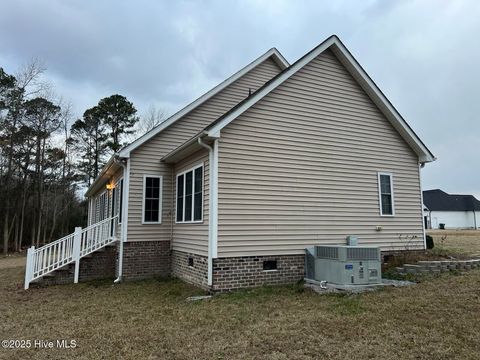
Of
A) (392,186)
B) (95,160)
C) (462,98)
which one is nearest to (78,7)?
(392,186)

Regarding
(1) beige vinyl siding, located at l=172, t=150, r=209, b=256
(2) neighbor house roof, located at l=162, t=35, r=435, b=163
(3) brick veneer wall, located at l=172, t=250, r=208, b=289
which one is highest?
(2) neighbor house roof, located at l=162, t=35, r=435, b=163

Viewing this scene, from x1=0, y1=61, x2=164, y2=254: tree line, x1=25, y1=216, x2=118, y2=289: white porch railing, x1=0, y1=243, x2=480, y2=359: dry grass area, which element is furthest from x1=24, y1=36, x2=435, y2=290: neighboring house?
x1=0, y1=61, x2=164, y2=254: tree line

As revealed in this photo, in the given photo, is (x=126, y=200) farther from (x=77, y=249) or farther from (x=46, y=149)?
(x=46, y=149)

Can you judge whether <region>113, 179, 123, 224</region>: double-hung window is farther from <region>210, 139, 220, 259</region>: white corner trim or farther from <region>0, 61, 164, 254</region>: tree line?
<region>0, 61, 164, 254</region>: tree line

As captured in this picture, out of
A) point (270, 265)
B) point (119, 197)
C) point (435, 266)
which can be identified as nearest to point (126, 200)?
point (119, 197)

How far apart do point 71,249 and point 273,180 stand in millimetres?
6922

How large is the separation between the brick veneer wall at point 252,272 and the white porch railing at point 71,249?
4801 millimetres

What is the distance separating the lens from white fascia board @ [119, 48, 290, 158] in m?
10.6

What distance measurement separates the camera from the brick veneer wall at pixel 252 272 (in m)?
7.82

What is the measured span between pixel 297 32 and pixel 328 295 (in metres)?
15.0

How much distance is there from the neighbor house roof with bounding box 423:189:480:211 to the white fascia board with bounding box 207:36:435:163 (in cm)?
5473

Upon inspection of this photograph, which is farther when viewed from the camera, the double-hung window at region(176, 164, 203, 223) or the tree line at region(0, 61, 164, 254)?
the tree line at region(0, 61, 164, 254)

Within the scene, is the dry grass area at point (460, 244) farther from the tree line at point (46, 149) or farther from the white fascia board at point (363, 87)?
the tree line at point (46, 149)

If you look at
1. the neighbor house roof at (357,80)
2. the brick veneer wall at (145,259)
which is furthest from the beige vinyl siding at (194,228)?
the brick veneer wall at (145,259)
